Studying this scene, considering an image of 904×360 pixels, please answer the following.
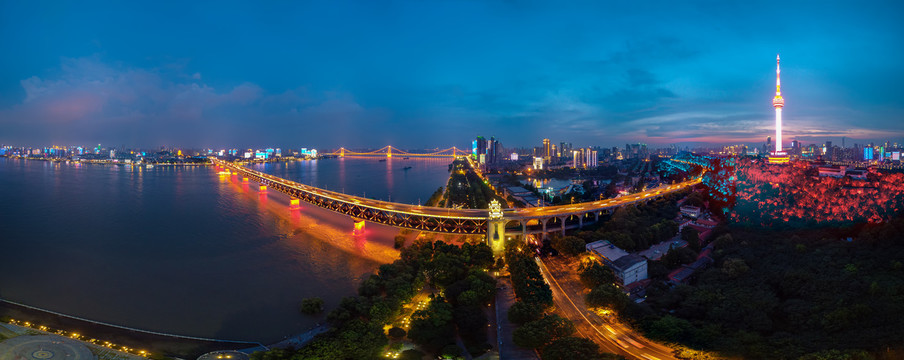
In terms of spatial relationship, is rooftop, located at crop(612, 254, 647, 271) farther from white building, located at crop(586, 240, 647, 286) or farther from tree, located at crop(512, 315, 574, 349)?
tree, located at crop(512, 315, 574, 349)

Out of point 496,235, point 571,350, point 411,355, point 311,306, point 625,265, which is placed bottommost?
point 311,306

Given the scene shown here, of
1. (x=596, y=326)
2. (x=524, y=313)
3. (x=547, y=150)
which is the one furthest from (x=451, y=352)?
(x=547, y=150)

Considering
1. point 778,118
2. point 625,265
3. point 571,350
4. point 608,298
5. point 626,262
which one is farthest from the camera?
point 778,118

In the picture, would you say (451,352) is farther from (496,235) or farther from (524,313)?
(496,235)

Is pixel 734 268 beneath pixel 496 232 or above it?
beneath

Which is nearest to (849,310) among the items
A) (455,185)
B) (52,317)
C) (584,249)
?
(584,249)

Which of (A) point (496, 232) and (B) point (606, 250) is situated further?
(A) point (496, 232)

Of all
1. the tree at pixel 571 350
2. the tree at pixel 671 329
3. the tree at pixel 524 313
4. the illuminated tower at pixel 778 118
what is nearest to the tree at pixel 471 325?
the tree at pixel 524 313

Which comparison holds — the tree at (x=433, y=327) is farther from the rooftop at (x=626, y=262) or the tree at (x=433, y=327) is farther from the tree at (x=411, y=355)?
the rooftop at (x=626, y=262)
